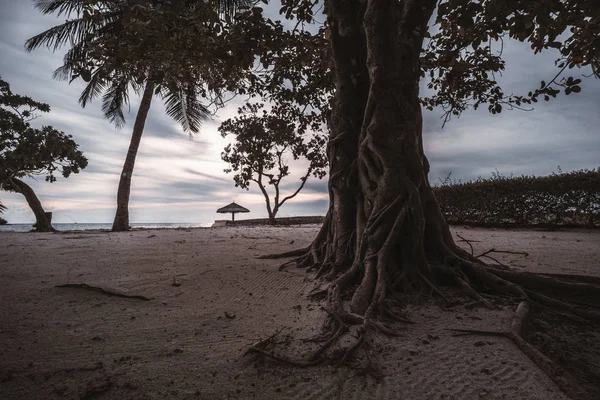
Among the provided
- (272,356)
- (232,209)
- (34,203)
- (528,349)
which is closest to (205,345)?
(272,356)

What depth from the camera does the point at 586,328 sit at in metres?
2.34

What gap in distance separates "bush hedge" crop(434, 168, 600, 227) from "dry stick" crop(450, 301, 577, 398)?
30.9 feet

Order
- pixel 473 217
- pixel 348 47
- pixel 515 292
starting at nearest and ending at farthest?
pixel 515 292, pixel 348 47, pixel 473 217

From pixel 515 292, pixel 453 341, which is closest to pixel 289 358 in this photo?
pixel 453 341

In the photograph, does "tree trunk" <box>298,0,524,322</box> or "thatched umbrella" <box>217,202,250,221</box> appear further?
"thatched umbrella" <box>217,202,250,221</box>

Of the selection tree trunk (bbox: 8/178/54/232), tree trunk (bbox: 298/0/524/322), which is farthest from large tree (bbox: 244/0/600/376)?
tree trunk (bbox: 8/178/54/232)

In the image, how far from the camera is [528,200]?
10109mm

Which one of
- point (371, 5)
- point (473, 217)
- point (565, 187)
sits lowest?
point (473, 217)

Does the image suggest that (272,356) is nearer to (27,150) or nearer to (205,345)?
(205,345)

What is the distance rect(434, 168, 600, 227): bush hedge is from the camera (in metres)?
9.15

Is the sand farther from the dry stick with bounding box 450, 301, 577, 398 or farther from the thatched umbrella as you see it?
the thatched umbrella

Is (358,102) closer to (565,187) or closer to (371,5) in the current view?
(371,5)

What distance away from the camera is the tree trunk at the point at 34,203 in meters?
13.4

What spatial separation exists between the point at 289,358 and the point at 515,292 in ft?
7.53
